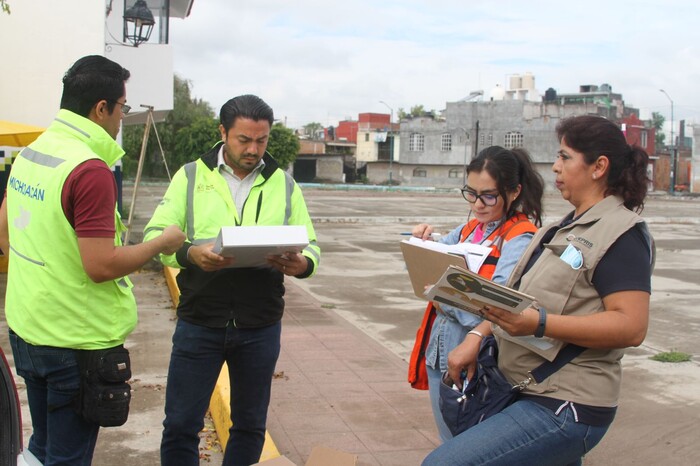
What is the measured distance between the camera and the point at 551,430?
2410mm

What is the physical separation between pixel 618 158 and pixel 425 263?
86 centimetres

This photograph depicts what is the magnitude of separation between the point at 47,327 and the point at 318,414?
2984mm

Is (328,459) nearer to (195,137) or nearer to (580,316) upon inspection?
(580,316)

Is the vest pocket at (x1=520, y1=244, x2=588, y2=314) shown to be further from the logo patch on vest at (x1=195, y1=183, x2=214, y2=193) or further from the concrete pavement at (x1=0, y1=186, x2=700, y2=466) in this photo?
the concrete pavement at (x1=0, y1=186, x2=700, y2=466)

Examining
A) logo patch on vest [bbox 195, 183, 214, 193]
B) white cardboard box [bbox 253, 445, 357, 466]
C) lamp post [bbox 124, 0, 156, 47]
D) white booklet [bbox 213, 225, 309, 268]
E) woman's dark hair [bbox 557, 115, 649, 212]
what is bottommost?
white cardboard box [bbox 253, 445, 357, 466]

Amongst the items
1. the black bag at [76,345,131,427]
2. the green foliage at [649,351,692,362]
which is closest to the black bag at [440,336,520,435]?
the black bag at [76,345,131,427]

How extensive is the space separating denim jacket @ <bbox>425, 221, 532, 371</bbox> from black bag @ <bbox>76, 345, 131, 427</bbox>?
1.28 meters

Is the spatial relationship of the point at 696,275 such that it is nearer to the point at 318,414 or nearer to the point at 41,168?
the point at 318,414

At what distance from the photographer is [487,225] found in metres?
3.44

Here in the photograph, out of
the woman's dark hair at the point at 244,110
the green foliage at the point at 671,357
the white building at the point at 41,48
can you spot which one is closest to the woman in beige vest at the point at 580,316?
the woman's dark hair at the point at 244,110

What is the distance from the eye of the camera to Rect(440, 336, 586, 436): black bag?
246cm

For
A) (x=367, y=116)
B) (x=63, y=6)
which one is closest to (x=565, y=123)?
(x=63, y=6)

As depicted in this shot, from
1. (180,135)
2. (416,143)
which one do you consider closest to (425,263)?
(180,135)

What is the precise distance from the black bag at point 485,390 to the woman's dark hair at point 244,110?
1429mm
